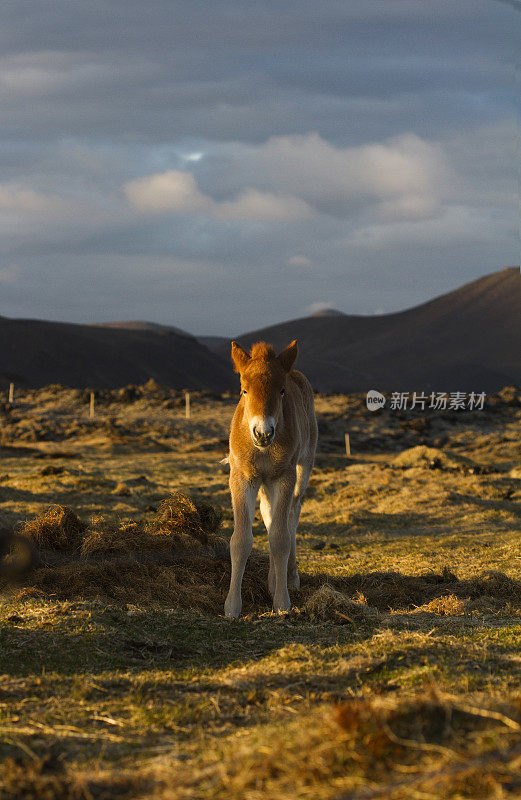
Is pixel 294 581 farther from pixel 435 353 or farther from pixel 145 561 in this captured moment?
pixel 435 353

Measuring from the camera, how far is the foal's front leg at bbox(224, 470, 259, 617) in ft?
32.2

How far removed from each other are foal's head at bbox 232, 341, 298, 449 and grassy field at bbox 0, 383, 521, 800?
2.26 m

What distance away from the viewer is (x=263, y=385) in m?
9.34

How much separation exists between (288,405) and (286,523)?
1.55 metres

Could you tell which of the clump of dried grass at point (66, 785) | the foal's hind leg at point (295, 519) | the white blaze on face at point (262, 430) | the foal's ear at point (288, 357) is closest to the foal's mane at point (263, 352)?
the foal's ear at point (288, 357)

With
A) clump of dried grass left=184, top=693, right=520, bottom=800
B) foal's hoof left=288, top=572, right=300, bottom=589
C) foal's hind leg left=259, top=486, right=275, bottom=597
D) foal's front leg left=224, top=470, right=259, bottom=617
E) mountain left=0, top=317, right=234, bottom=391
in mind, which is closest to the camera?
clump of dried grass left=184, top=693, right=520, bottom=800

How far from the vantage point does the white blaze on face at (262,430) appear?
8969 mm

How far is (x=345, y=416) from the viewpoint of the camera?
57250 mm

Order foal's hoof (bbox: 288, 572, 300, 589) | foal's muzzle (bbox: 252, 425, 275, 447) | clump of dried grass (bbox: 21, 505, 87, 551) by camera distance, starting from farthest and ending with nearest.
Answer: clump of dried grass (bbox: 21, 505, 87, 551), foal's hoof (bbox: 288, 572, 300, 589), foal's muzzle (bbox: 252, 425, 275, 447)

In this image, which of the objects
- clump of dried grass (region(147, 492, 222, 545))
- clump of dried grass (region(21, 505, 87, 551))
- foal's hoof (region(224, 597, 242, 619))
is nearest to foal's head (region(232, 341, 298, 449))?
foal's hoof (region(224, 597, 242, 619))

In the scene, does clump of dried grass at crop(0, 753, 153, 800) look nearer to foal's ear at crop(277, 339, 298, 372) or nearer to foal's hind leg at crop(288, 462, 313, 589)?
foal's ear at crop(277, 339, 298, 372)

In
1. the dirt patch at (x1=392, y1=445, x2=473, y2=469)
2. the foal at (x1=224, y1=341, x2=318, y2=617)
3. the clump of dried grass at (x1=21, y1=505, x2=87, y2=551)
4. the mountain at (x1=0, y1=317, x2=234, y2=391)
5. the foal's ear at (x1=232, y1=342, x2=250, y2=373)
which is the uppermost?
the mountain at (x1=0, y1=317, x2=234, y2=391)

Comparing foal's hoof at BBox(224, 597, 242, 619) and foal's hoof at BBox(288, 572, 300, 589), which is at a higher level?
foal's hoof at BBox(224, 597, 242, 619)

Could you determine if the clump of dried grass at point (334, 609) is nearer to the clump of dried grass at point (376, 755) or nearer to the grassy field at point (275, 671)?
the grassy field at point (275, 671)
